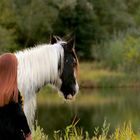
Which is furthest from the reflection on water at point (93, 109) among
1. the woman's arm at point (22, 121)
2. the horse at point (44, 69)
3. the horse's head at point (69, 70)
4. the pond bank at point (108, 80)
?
the woman's arm at point (22, 121)

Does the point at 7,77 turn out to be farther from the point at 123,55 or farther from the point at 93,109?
the point at 123,55

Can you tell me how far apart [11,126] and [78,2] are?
42028 mm

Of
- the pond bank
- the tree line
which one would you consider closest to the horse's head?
the pond bank

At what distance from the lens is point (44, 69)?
608cm

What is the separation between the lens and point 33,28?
147 ft

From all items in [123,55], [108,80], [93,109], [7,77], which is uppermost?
[7,77]

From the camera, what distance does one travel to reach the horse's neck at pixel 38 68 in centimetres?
604

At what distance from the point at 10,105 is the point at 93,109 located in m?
23.9

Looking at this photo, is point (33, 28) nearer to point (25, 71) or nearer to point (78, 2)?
point (78, 2)

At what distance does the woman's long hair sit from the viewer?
181 inches

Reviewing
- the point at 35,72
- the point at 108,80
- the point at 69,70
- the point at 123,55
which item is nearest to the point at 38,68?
the point at 35,72

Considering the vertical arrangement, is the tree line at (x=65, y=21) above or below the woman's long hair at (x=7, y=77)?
below

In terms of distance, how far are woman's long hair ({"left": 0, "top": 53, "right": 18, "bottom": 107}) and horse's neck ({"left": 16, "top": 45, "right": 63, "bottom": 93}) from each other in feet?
4.54

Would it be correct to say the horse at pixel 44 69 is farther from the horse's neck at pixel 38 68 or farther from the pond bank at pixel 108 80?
the pond bank at pixel 108 80
